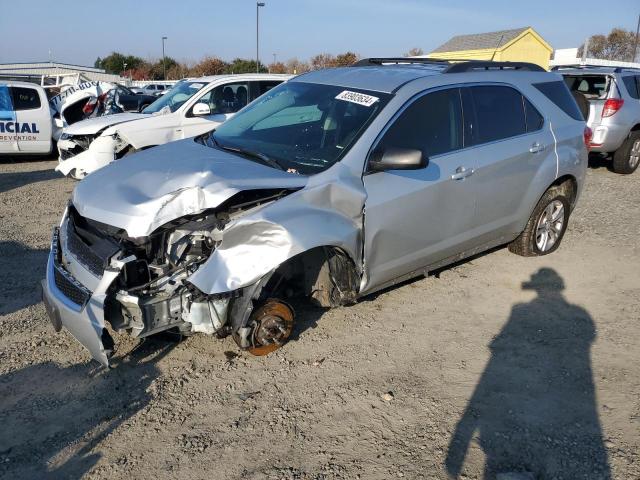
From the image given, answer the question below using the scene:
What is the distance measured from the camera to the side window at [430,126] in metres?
3.99

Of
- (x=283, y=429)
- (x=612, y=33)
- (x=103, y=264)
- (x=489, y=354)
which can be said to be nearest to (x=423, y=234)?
(x=489, y=354)

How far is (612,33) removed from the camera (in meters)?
57.8

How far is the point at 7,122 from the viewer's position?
10.8 metres

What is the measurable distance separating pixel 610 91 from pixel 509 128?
625 centimetres

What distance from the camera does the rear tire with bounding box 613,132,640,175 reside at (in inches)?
A: 401

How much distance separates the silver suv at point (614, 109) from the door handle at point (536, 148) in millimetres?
5259

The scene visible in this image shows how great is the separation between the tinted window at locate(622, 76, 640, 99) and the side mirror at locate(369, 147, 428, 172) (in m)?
8.22

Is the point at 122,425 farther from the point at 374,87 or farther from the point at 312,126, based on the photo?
the point at 374,87

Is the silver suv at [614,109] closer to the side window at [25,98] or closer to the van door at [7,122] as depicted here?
the side window at [25,98]

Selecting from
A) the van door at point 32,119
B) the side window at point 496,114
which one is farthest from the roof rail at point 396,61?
the van door at point 32,119

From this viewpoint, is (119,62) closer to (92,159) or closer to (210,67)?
(210,67)

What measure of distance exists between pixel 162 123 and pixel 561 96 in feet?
17.6

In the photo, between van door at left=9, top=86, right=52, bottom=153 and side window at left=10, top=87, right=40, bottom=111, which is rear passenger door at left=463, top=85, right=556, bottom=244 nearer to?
van door at left=9, top=86, right=52, bottom=153

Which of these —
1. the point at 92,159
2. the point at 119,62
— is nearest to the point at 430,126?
the point at 92,159
